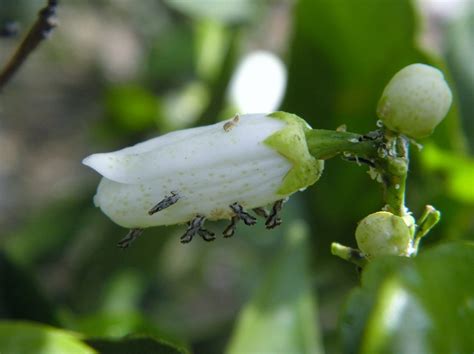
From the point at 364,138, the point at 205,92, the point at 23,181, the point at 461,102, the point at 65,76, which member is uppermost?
the point at 364,138

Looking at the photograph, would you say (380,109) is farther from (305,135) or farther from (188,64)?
(188,64)

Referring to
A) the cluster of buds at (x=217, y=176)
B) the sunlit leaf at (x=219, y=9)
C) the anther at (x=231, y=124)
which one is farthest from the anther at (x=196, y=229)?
the sunlit leaf at (x=219, y=9)

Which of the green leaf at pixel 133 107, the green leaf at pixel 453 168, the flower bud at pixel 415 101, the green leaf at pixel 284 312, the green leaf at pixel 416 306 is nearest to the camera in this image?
the green leaf at pixel 416 306

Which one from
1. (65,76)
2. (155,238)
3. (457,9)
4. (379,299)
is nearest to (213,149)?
(379,299)

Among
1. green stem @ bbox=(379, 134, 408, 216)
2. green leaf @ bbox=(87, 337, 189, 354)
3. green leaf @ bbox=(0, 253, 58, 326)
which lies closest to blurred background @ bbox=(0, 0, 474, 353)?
green leaf @ bbox=(0, 253, 58, 326)

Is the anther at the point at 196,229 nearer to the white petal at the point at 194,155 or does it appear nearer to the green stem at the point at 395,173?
the white petal at the point at 194,155
